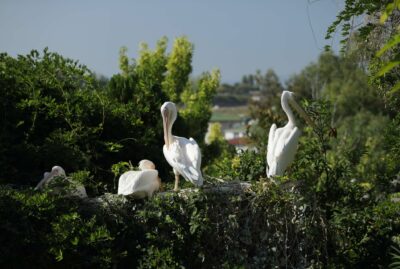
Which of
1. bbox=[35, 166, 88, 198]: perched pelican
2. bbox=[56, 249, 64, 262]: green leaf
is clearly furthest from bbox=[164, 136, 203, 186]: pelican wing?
bbox=[56, 249, 64, 262]: green leaf

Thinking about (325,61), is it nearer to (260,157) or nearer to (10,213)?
(260,157)

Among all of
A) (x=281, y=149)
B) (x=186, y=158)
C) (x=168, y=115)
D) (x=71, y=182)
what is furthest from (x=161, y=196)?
(x=281, y=149)

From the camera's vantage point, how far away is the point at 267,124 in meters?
16.9

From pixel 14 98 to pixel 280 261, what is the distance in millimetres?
4927

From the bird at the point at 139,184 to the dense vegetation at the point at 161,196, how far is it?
0.35 ft

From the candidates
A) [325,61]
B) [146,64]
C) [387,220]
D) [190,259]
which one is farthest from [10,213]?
[325,61]

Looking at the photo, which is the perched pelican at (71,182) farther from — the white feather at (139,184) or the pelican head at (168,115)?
the pelican head at (168,115)

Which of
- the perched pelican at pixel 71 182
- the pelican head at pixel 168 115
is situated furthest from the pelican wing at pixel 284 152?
the perched pelican at pixel 71 182

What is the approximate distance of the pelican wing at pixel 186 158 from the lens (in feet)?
21.8

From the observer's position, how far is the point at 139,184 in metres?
6.58

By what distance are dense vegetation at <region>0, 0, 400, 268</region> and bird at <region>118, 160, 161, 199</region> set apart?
11 cm

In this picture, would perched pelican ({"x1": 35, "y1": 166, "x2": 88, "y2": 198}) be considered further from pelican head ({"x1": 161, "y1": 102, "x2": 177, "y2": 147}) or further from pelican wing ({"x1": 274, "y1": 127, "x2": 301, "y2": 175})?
pelican wing ({"x1": 274, "y1": 127, "x2": 301, "y2": 175})

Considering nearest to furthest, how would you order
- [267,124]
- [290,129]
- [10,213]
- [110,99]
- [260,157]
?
[10,213]
[290,129]
[260,157]
[110,99]
[267,124]

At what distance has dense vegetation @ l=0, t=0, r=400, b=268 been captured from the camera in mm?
6367
